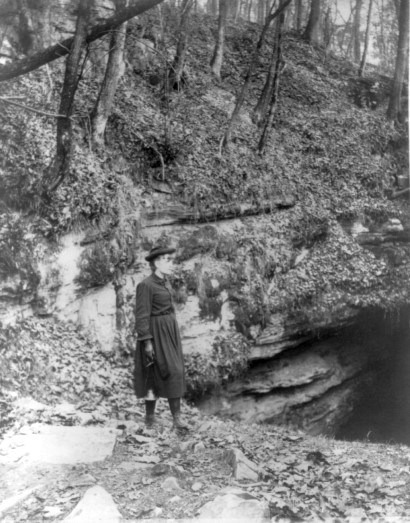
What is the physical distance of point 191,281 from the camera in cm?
805

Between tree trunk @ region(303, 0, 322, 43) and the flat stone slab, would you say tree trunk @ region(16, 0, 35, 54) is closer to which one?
the flat stone slab

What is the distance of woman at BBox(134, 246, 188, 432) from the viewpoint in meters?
5.40

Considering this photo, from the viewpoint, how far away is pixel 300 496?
3.88 m

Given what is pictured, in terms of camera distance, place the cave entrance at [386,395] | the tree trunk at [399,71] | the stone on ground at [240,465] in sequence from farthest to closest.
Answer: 1. the tree trunk at [399,71]
2. the cave entrance at [386,395]
3. the stone on ground at [240,465]

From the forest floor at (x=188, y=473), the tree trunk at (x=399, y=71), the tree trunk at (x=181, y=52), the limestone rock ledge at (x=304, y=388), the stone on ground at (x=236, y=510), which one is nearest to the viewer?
the stone on ground at (x=236, y=510)

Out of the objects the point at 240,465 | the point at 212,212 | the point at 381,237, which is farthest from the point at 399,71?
the point at 240,465

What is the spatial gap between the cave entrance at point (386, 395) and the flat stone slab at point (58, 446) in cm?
669

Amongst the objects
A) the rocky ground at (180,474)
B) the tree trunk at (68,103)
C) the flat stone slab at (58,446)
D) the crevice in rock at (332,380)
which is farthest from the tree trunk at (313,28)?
the flat stone slab at (58,446)

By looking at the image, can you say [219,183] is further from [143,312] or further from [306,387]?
[306,387]

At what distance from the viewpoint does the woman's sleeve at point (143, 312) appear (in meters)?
5.35

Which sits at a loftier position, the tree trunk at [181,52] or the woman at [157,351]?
the tree trunk at [181,52]

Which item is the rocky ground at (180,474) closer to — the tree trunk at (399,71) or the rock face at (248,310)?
the rock face at (248,310)

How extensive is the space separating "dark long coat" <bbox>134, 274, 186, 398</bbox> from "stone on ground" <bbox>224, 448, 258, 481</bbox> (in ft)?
3.87

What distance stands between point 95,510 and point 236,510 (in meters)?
1.14
